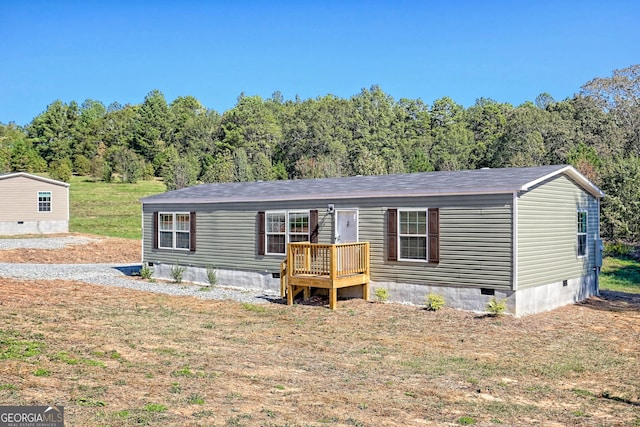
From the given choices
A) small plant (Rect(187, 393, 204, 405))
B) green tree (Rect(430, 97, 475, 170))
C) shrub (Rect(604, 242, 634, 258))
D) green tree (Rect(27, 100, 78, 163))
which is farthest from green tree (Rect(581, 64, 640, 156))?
green tree (Rect(27, 100, 78, 163))

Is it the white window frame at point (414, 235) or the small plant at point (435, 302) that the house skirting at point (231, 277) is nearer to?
the white window frame at point (414, 235)

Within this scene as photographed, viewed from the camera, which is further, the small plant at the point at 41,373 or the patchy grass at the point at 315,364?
the small plant at the point at 41,373

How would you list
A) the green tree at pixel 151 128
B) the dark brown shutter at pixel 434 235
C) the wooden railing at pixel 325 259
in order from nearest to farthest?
the dark brown shutter at pixel 434 235 < the wooden railing at pixel 325 259 < the green tree at pixel 151 128

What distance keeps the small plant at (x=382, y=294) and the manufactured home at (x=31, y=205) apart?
2737cm

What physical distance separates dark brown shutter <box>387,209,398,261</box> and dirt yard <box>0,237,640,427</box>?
1278mm

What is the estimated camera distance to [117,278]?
2045 cm

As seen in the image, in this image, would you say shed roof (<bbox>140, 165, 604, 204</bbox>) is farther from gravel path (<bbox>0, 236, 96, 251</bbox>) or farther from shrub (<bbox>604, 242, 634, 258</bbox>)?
gravel path (<bbox>0, 236, 96, 251</bbox>)

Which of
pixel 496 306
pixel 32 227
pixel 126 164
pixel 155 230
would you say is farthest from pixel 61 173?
pixel 496 306

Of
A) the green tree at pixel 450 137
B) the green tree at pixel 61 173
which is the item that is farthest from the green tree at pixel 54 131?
the green tree at pixel 450 137

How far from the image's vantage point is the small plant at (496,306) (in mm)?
13047

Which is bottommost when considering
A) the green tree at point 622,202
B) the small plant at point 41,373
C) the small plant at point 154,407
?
the small plant at point 154,407

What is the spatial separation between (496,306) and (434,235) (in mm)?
2199

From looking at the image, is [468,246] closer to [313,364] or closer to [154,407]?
[313,364]

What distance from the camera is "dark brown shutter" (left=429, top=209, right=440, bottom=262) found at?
14227 mm
